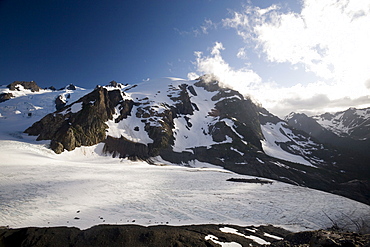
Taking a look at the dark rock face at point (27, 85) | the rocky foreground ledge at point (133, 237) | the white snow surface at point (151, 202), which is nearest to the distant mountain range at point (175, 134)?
the dark rock face at point (27, 85)

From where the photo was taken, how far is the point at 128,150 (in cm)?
7406

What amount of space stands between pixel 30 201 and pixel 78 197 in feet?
13.5

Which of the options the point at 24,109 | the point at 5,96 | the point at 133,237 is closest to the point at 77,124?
the point at 24,109

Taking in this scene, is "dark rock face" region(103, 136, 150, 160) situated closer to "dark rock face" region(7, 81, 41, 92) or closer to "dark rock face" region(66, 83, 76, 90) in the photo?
"dark rock face" region(7, 81, 41, 92)

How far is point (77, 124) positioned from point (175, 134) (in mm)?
49588

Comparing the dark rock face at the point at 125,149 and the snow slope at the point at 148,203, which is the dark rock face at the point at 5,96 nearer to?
the dark rock face at the point at 125,149

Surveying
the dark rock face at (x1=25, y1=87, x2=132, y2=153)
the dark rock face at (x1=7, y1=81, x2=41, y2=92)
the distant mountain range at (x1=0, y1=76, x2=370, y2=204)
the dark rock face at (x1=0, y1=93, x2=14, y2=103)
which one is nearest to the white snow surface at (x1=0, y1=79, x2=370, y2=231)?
the dark rock face at (x1=25, y1=87, x2=132, y2=153)

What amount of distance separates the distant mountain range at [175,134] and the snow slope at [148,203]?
36.2 metres

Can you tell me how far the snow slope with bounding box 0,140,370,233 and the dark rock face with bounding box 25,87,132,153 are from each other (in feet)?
92.4

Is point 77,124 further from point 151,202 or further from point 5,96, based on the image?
point 5,96

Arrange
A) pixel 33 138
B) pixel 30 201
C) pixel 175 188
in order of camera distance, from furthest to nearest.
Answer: pixel 33 138, pixel 175 188, pixel 30 201

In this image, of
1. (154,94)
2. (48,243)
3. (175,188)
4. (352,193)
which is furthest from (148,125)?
(352,193)

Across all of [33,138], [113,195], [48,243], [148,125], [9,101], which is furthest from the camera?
[9,101]

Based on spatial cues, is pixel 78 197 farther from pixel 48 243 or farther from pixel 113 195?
pixel 48 243
